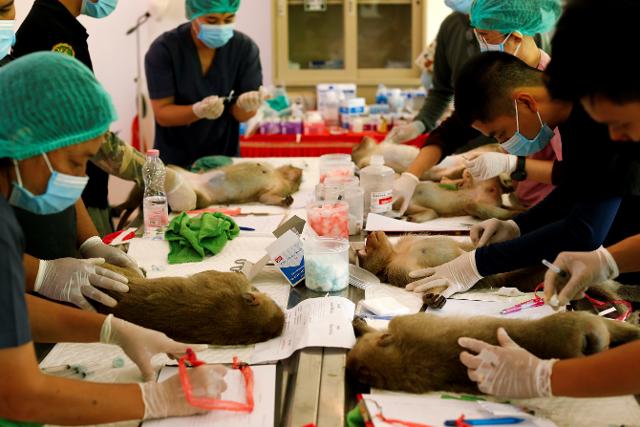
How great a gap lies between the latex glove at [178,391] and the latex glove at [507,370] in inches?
24.8

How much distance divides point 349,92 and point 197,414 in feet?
15.7

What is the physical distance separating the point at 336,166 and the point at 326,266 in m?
1.31

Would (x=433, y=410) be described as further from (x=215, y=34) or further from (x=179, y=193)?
(x=215, y=34)

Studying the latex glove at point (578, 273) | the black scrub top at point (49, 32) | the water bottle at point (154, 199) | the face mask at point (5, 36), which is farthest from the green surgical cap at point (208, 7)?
the latex glove at point (578, 273)

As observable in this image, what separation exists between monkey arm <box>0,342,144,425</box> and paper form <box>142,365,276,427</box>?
0.38 feet

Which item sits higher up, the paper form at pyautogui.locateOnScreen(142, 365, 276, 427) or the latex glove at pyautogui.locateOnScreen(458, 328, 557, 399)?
the latex glove at pyautogui.locateOnScreen(458, 328, 557, 399)

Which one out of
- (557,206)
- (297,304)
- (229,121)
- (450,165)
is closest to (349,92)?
(229,121)

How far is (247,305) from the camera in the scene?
2076mm

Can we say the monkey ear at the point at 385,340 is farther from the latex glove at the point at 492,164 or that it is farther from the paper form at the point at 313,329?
the latex glove at the point at 492,164

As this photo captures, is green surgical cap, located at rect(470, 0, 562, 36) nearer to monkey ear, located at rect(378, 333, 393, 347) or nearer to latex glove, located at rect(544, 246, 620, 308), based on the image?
latex glove, located at rect(544, 246, 620, 308)

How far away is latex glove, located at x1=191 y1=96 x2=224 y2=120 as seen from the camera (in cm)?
393

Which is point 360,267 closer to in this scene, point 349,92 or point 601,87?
point 601,87

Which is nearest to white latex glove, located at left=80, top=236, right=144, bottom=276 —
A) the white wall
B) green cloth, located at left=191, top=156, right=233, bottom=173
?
green cloth, located at left=191, top=156, right=233, bottom=173

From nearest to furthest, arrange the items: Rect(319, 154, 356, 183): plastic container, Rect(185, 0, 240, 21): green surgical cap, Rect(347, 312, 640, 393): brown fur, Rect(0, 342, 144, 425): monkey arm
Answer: Rect(0, 342, 144, 425): monkey arm
Rect(347, 312, 640, 393): brown fur
Rect(319, 154, 356, 183): plastic container
Rect(185, 0, 240, 21): green surgical cap
